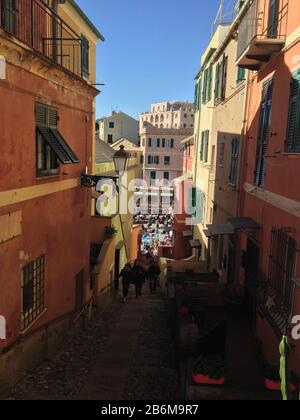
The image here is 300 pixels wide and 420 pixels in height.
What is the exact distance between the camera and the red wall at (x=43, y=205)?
22.7 feet

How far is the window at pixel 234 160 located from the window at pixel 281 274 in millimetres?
4613

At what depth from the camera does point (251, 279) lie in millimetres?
9781

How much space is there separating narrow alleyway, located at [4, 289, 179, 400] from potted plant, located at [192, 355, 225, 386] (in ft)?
3.95

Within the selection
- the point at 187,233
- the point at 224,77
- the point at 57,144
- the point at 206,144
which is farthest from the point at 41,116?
the point at 187,233

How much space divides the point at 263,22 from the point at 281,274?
18.7 ft

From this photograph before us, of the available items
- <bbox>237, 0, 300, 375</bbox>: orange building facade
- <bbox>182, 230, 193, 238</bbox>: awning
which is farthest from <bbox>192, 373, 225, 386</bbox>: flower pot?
<bbox>182, 230, 193, 238</bbox>: awning

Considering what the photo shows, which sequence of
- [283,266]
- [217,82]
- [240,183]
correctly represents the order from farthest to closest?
[217,82] → [240,183] → [283,266]

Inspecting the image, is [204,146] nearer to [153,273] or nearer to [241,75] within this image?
[153,273]

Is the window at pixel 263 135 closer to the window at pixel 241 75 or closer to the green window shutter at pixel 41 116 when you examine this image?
the window at pixel 241 75

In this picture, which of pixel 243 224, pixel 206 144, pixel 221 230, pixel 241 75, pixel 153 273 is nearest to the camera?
pixel 243 224

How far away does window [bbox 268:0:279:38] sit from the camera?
831 centimetres

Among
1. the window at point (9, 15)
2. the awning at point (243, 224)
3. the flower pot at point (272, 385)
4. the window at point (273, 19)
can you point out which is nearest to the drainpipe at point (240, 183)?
the awning at point (243, 224)

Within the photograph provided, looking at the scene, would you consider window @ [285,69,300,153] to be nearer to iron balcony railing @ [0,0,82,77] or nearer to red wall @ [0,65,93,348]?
iron balcony railing @ [0,0,82,77]
